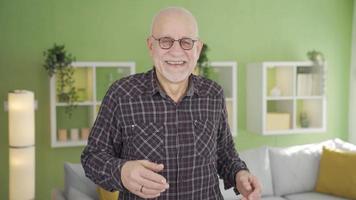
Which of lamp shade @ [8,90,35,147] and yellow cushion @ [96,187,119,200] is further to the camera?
lamp shade @ [8,90,35,147]

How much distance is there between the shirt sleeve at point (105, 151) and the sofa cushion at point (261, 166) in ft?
8.07

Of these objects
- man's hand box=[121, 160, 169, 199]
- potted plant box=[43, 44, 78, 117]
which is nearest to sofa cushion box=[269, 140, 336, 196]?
potted plant box=[43, 44, 78, 117]

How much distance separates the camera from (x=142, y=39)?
4.04 m

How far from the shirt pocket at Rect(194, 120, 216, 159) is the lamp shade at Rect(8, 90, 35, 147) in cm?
212

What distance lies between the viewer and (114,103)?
1423 mm

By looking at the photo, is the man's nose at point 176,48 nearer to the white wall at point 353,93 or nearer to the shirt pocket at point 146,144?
the shirt pocket at point 146,144

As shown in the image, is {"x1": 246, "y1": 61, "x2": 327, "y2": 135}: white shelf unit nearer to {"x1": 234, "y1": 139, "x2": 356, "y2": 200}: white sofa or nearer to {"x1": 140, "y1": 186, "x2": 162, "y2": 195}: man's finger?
{"x1": 234, "y1": 139, "x2": 356, "y2": 200}: white sofa

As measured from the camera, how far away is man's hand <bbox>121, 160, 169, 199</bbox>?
112cm

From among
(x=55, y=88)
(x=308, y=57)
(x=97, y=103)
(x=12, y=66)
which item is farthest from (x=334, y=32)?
(x=12, y=66)

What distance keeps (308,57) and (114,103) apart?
11.2ft

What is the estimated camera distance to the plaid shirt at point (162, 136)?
1.40 metres

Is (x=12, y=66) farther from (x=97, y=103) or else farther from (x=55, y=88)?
(x=97, y=103)

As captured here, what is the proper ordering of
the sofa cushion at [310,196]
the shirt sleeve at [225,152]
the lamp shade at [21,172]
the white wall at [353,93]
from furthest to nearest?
the white wall at [353,93] → the sofa cushion at [310,196] → the lamp shade at [21,172] → the shirt sleeve at [225,152]

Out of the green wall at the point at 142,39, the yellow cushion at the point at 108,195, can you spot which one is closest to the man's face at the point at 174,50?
the yellow cushion at the point at 108,195
